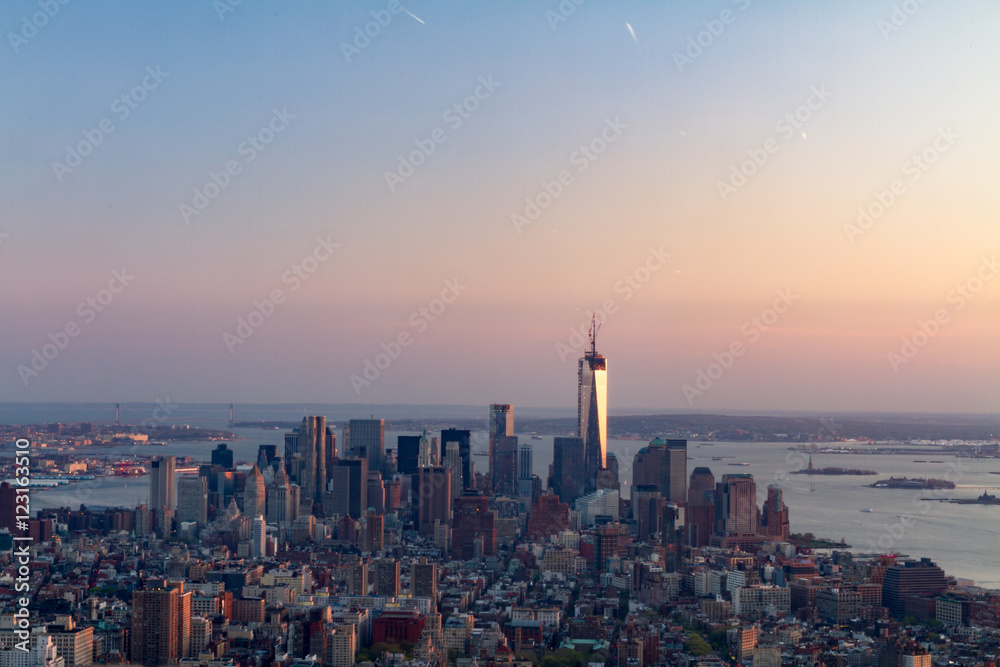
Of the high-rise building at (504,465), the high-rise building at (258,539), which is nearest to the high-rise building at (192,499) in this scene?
the high-rise building at (258,539)

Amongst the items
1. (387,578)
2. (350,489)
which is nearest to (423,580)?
(387,578)

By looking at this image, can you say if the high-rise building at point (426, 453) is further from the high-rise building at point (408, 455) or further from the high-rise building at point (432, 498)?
the high-rise building at point (432, 498)

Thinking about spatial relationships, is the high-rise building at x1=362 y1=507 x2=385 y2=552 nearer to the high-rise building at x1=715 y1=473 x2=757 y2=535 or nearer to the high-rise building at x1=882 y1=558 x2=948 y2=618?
the high-rise building at x1=715 y1=473 x2=757 y2=535

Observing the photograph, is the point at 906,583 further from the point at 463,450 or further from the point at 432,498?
the point at 463,450

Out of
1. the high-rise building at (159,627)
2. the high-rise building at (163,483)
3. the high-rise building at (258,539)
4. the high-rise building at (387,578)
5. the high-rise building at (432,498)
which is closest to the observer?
the high-rise building at (159,627)

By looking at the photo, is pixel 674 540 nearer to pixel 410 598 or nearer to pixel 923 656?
pixel 410 598

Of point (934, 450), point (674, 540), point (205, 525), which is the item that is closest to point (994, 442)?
point (934, 450)

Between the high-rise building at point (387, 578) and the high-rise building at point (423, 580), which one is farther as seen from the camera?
the high-rise building at point (387, 578)

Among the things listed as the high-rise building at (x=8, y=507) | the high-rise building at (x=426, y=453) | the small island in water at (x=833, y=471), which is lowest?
the small island in water at (x=833, y=471)
